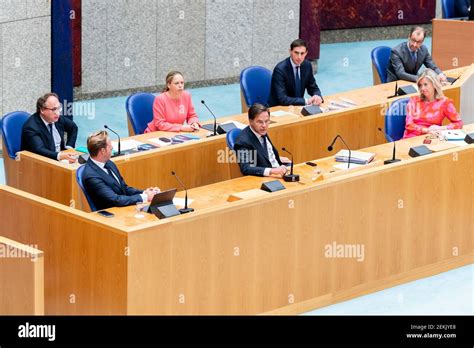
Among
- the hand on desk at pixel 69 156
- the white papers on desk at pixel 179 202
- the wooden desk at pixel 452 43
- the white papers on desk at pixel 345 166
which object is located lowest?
the white papers on desk at pixel 179 202

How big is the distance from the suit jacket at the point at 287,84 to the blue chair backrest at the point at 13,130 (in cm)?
249

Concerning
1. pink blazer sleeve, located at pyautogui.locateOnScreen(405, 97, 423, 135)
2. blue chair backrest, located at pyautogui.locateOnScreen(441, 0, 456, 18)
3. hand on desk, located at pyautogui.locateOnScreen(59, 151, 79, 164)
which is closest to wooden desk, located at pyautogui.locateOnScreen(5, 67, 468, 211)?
hand on desk, located at pyautogui.locateOnScreen(59, 151, 79, 164)

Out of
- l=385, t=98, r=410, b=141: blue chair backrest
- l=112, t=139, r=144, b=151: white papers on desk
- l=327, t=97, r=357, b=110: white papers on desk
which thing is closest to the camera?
l=112, t=139, r=144, b=151: white papers on desk

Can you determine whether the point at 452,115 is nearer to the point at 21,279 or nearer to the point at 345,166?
the point at 345,166

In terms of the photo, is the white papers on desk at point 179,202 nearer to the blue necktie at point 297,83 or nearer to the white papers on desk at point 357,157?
the white papers on desk at point 357,157

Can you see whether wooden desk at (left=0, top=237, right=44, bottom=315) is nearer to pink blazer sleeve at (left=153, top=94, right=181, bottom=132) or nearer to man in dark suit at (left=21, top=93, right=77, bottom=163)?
man in dark suit at (left=21, top=93, right=77, bottom=163)

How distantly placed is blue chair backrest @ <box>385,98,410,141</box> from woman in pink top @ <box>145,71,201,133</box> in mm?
1615

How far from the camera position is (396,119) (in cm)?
1067

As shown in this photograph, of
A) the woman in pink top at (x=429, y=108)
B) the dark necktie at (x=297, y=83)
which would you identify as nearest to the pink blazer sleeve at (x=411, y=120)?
the woman in pink top at (x=429, y=108)

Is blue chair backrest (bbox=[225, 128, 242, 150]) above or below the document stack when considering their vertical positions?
above

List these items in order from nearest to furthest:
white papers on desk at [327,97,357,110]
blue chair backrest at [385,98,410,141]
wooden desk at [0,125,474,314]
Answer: wooden desk at [0,125,474,314] < blue chair backrest at [385,98,410,141] < white papers on desk at [327,97,357,110]

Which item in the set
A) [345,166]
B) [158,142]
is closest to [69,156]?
[158,142]

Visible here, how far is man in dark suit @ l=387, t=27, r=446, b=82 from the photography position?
12305 millimetres

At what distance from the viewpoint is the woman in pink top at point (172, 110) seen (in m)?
10.4
